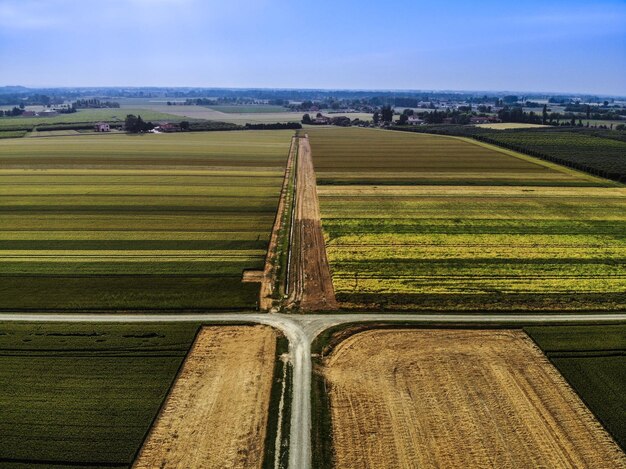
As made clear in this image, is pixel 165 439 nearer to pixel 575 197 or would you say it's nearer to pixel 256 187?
pixel 256 187

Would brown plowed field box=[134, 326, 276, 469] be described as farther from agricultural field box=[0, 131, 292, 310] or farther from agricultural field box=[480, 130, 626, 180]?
agricultural field box=[480, 130, 626, 180]

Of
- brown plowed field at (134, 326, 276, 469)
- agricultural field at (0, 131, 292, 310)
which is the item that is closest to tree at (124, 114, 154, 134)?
agricultural field at (0, 131, 292, 310)

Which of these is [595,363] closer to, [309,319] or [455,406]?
[455,406]

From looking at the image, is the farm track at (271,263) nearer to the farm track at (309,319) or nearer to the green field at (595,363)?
the farm track at (309,319)

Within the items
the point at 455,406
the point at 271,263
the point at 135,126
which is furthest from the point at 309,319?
the point at 135,126

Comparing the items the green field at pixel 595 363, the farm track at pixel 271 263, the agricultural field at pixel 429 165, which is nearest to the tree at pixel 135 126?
the agricultural field at pixel 429 165

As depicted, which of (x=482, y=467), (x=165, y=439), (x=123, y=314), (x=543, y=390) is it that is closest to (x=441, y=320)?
(x=543, y=390)
